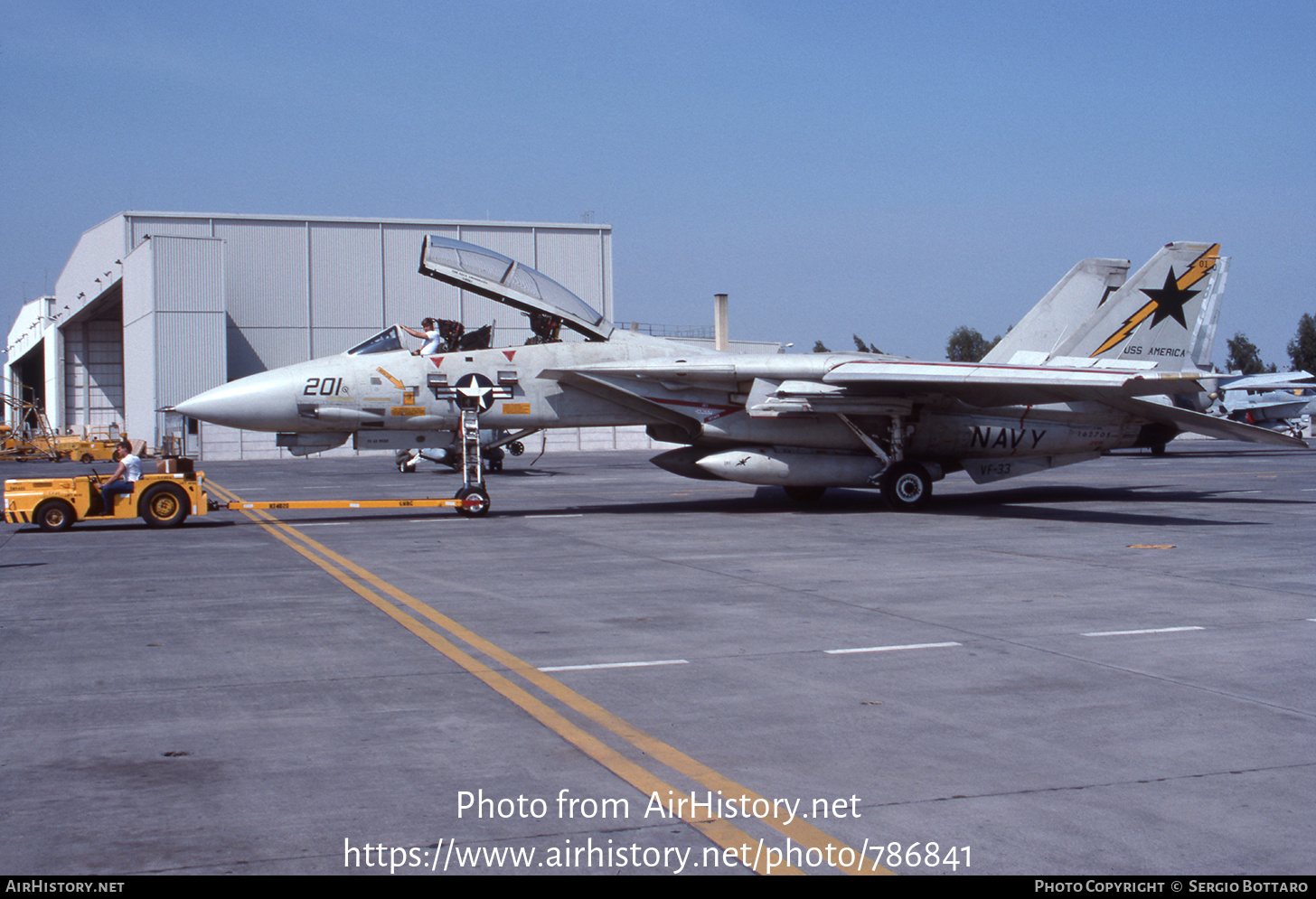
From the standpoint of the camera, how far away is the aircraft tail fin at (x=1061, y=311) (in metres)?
20.6

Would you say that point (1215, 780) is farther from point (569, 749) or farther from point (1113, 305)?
point (1113, 305)

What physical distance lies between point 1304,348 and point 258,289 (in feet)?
328

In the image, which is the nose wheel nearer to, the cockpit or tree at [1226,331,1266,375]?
the cockpit

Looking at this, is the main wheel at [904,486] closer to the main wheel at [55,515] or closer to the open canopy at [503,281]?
the open canopy at [503,281]

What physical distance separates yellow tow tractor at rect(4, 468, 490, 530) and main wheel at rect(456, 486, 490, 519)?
1.84ft

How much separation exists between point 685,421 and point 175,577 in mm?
8387

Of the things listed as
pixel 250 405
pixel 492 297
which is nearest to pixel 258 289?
pixel 492 297

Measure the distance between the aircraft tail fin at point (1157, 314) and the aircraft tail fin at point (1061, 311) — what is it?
113cm

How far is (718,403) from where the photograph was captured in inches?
666

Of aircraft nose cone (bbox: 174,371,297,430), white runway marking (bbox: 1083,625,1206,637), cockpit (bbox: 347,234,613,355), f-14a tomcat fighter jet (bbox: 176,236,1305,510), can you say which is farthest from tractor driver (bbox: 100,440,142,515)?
white runway marking (bbox: 1083,625,1206,637)

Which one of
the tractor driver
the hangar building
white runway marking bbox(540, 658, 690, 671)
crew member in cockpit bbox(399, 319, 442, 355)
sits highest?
the hangar building

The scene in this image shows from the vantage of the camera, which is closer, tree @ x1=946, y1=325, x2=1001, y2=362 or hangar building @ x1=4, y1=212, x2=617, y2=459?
hangar building @ x1=4, y1=212, x2=617, y2=459

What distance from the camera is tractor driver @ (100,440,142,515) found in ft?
51.3

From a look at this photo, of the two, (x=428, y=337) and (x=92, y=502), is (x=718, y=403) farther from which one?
(x=92, y=502)
